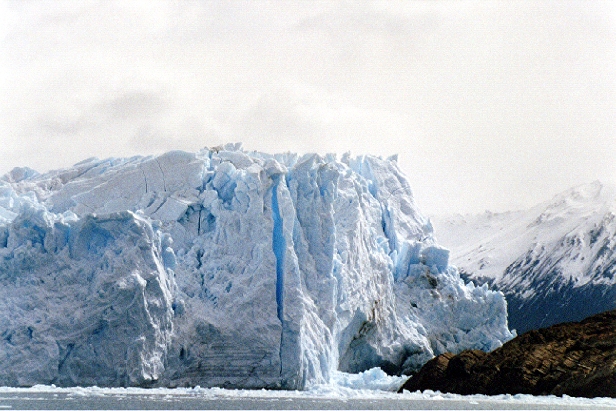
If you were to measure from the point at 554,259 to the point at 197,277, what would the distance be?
60561 mm

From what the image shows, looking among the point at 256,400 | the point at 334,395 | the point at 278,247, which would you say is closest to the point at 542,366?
the point at 334,395

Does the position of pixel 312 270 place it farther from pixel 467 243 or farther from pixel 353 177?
pixel 467 243

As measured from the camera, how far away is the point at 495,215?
119438 millimetres

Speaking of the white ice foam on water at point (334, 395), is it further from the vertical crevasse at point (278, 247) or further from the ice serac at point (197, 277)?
the vertical crevasse at point (278, 247)

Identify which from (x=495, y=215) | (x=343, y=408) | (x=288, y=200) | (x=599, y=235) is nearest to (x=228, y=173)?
(x=288, y=200)

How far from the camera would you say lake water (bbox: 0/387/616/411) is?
30172 mm

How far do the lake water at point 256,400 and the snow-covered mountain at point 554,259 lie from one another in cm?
5013

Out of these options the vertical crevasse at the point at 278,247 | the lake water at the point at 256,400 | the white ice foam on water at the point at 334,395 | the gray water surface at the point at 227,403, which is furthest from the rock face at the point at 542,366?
the vertical crevasse at the point at 278,247

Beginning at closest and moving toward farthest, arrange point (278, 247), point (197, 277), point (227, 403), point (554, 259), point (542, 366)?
point (227, 403) → point (542, 366) → point (197, 277) → point (278, 247) → point (554, 259)

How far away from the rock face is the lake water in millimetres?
962

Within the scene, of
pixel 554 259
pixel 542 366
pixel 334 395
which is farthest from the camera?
pixel 554 259

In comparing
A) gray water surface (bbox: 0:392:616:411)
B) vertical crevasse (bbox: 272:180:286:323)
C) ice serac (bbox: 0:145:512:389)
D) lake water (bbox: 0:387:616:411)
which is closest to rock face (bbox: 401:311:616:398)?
lake water (bbox: 0:387:616:411)

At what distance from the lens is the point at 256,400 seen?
33844mm

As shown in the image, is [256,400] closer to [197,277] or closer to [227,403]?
[227,403]
